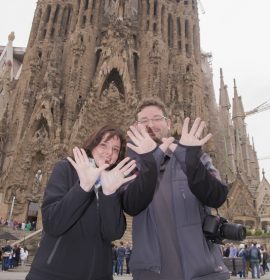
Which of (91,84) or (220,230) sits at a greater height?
(91,84)

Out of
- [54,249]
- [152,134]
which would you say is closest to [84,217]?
[54,249]

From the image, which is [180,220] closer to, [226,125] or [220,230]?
[220,230]

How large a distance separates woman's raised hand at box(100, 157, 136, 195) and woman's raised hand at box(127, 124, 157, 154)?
0.13 meters

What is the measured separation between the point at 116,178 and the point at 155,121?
70 cm

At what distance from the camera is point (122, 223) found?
2.39 meters

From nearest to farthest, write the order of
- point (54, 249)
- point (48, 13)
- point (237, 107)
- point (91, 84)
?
point (54, 249)
point (91, 84)
point (48, 13)
point (237, 107)

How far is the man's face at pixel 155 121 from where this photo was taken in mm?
2754

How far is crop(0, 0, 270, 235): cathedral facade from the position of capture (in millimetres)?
23500

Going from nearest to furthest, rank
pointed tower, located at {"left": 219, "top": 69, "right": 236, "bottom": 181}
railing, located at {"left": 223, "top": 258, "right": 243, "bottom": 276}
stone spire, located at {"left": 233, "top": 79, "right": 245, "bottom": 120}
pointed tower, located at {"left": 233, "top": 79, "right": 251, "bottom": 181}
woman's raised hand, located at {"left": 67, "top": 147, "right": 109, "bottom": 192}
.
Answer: woman's raised hand, located at {"left": 67, "top": 147, "right": 109, "bottom": 192} < railing, located at {"left": 223, "top": 258, "right": 243, "bottom": 276} < pointed tower, located at {"left": 219, "top": 69, "right": 236, "bottom": 181} < pointed tower, located at {"left": 233, "top": 79, "right": 251, "bottom": 181} < stone spire, located at {"left": 233, "top": 79, "right": 245, "bottom": 120}

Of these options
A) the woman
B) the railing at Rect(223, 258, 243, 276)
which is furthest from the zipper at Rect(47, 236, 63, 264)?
the railing at Rect(223, 258, 243, 276)

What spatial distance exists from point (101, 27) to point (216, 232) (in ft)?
98.6

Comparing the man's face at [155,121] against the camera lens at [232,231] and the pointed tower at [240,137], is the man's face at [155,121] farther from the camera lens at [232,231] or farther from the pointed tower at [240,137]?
the pointed tower at [240,137]

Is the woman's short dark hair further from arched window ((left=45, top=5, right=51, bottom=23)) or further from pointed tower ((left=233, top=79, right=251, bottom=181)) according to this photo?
pointed tower ((left=233, top=79, right=251, bottom=181))

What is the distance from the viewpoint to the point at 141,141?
94.3 inches
